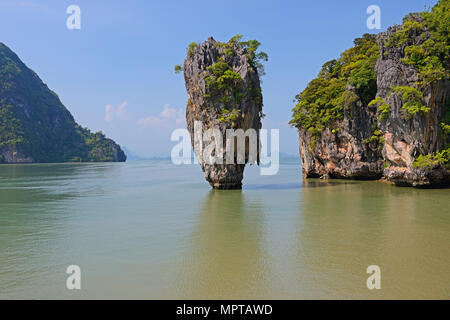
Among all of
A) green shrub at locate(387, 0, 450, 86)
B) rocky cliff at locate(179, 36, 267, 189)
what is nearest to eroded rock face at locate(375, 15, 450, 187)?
green shrub at locate(387, 0, 450, 86)

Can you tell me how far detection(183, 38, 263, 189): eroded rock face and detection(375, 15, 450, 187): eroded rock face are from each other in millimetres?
9995

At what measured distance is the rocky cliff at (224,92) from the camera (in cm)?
2455

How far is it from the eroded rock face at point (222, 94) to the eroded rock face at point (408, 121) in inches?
394

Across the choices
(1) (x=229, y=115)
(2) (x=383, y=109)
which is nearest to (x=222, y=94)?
(1) (x=229, y=115)

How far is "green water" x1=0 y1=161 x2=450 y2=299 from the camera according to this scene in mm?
7176

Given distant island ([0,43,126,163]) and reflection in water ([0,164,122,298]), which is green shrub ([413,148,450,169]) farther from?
distant island ([0,43,126,163])

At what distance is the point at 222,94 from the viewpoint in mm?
24859

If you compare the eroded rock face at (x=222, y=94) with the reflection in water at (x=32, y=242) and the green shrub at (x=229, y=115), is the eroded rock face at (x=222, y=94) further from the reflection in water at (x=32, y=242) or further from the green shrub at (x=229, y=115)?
the reflection in water at (x=32, y=242)

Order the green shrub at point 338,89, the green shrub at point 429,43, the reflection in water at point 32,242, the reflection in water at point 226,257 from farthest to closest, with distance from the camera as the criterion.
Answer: the green shrub at point 338,89, the green shrub at point 429,43, the reflection in water at point 32,242, the reflection in water at point 226,257

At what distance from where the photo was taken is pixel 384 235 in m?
11.5

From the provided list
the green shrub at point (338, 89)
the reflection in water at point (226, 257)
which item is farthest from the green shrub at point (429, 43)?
the reflection in water at point (226, 257)

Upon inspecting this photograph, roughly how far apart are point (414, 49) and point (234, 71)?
1308cm

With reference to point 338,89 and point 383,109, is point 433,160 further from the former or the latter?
point 338,89
